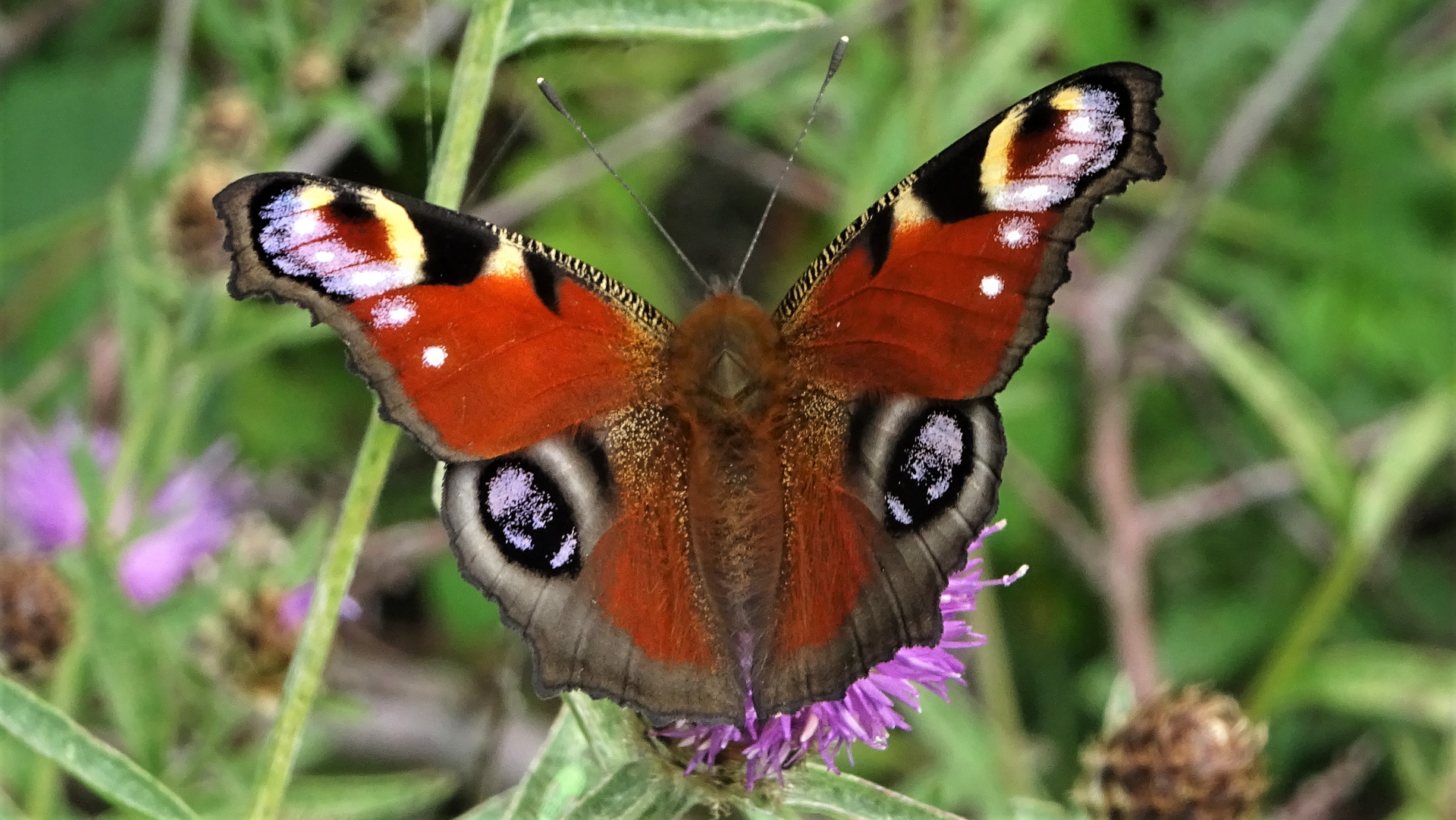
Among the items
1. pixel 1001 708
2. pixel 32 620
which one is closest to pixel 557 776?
pixel 32 620

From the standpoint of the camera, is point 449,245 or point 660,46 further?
point 660,46

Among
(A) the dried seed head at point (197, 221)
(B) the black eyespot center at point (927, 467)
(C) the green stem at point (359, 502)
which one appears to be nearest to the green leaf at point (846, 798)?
(B) the black eyespot center at point (927, 467)

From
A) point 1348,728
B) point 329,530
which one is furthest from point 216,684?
point 1348,728

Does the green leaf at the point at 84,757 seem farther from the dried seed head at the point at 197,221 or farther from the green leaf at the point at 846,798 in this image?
the dried seed head at the point at 197,221

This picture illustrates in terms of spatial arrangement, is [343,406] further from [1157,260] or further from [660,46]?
[1157,260]

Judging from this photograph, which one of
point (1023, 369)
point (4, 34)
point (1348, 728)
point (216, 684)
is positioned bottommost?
point (1348, 728)
